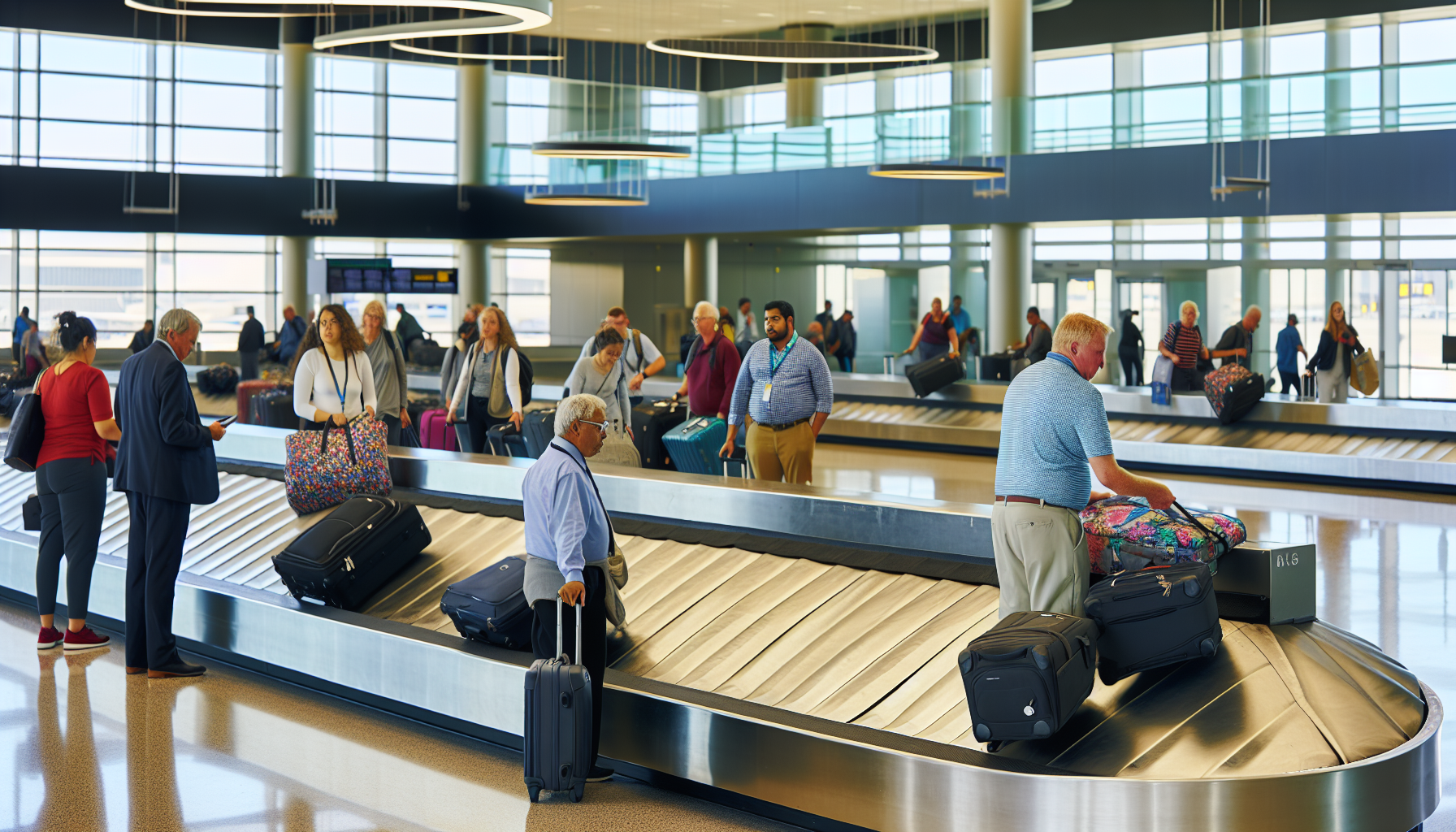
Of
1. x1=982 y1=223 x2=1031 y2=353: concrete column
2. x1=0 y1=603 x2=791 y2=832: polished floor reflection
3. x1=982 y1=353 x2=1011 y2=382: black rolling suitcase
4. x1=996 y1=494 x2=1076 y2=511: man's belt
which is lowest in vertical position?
x1=0 y1=603 x2=791 y2=832: polished floor reflection

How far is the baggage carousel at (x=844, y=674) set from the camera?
14.2 feet

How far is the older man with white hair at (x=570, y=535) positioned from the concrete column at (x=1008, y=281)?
19782mm

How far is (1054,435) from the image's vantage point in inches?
181

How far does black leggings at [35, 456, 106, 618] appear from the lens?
7406 mm

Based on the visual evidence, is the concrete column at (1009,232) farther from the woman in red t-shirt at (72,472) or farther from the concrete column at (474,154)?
the woman in red t-shirt at (72,472)

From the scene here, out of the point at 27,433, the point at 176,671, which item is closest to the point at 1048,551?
the point at 176,671

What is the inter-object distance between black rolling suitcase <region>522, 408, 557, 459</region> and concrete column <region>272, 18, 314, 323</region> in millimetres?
23928

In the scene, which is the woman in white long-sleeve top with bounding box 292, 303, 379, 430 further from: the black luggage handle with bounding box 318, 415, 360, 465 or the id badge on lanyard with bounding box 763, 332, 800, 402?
the id badge on lanyard with bounding box 763, 332, 800, 402

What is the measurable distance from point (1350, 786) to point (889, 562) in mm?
2423

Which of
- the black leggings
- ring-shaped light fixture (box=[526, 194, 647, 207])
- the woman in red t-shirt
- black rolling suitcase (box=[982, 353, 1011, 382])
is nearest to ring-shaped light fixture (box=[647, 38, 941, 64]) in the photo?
ring-shaped light fixture (box=[526, 194, 647, 207])

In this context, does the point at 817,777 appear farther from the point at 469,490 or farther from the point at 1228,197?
the point at 1228,197

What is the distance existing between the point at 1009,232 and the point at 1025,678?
20705mm

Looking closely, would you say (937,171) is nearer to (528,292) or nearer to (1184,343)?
(1184,343)

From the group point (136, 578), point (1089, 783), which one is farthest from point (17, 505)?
point (1089, 783)
